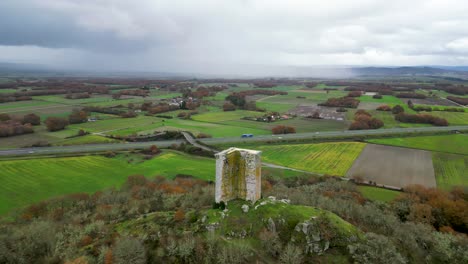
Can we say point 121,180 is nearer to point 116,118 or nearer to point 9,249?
point 9,249

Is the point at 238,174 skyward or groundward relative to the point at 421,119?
skyward

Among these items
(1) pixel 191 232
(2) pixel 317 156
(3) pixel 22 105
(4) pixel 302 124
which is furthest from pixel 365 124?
(3) pixel 22 105

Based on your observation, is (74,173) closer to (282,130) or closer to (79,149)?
(79,149)

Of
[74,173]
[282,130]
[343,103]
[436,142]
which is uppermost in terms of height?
[343,103]

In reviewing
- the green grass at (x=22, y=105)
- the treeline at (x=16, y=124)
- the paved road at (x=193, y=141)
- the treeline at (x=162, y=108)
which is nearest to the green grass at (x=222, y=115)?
the treeline at (x=162, y=108)

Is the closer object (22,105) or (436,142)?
(436,142)

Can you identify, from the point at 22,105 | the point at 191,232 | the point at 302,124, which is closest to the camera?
the point at 191,232

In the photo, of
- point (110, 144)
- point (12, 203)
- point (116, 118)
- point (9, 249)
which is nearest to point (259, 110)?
point (116, 118)
